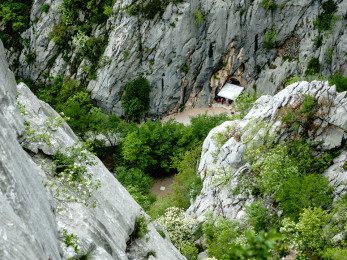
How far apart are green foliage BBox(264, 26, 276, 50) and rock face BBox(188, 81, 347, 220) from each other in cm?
2213

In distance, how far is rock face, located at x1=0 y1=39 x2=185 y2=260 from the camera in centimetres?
670

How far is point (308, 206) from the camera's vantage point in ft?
67.1

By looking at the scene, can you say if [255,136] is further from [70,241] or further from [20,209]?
[20,209]

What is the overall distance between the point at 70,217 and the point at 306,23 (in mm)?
46405

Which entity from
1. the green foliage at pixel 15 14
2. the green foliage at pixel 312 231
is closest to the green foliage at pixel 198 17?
the green foliage at pixel 15 14

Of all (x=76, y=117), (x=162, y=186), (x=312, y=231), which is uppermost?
(x=312, y=231)

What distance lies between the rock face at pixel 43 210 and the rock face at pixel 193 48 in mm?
31394

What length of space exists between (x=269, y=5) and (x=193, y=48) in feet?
40.8

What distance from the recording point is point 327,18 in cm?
4538

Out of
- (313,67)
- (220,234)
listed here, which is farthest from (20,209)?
(313,67)

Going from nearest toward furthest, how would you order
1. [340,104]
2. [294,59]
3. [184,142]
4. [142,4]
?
1. [340,104]
2. [184,142]
3. [142,4]
4. [294,59]

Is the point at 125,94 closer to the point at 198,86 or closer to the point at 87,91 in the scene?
the point at 87,91

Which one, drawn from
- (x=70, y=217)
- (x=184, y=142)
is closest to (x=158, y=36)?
(x=184, y=142)

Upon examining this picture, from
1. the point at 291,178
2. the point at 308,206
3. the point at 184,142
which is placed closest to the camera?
the point at 308,206
